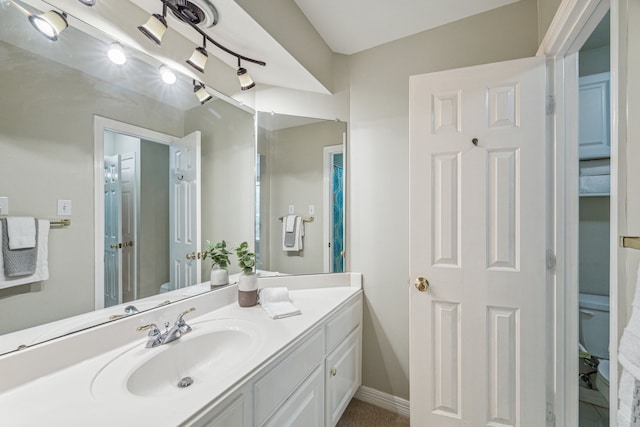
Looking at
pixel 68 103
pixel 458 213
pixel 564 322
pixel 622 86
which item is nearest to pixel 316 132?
pixel 458 213

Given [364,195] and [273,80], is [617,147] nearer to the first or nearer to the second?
[364,195]

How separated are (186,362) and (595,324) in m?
2.45

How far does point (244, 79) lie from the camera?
159 centimetres

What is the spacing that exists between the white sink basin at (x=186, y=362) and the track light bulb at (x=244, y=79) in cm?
132

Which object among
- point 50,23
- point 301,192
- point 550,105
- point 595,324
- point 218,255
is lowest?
point 595,324

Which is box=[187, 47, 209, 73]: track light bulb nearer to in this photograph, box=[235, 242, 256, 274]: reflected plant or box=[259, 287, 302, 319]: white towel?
box=[235, 242, 256, 274]: reflected plant

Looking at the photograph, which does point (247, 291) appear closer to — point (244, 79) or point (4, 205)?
point (4, 205)

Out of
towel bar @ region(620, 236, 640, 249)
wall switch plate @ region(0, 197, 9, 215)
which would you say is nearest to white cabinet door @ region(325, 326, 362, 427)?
towel bar @ region(620, 236, 640, 249)

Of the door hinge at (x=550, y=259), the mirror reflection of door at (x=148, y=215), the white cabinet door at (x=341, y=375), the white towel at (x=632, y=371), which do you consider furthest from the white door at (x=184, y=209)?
the door hinge at (x=550, y=259)

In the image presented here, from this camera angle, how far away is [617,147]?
0.77m

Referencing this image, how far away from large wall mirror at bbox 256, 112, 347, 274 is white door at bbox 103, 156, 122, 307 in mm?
793

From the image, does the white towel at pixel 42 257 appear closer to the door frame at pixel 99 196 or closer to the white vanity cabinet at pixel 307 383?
the door frame at pixel 99 196

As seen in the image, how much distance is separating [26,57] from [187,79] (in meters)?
0.60

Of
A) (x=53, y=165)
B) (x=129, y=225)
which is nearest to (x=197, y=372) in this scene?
(x=129, y=225)
